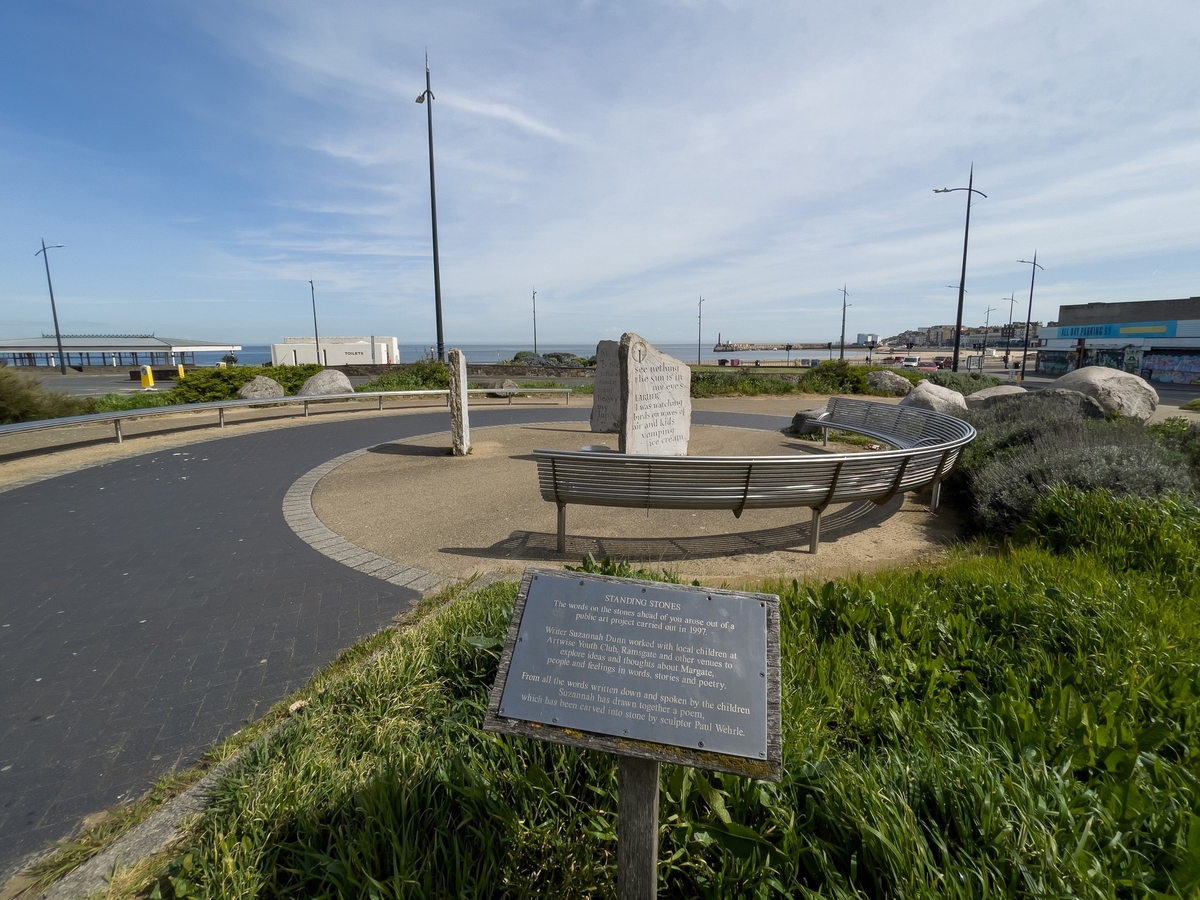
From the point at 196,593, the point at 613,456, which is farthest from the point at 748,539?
the point at 196,593

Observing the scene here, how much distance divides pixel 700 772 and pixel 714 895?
425 millimetres

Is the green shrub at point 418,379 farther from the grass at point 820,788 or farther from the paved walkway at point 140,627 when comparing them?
the grass at point 820,788

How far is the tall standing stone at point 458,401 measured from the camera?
924 cm

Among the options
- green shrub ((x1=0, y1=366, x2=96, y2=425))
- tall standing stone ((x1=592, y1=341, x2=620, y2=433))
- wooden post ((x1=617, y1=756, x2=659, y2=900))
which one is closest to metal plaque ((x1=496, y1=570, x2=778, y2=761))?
wooden post ((x1=617, y1=756, x2=659, y2=900))

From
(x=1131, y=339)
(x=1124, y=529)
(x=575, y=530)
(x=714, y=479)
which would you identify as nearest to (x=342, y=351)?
(x=575, y=530)

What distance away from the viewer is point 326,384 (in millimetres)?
16953

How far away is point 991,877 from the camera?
5.73ft

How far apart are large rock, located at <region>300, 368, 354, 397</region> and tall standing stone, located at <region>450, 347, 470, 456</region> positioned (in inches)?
333

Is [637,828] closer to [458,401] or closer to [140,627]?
[140,627]

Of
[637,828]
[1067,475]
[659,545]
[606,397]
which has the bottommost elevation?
[659,545]

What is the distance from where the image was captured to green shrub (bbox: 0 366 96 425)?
38.0 ft

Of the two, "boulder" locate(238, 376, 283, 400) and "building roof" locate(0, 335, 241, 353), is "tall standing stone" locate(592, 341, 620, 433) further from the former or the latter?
"building roof" locate(0, 335, 241, 353)

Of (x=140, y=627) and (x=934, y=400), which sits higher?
(x=934, y=400)

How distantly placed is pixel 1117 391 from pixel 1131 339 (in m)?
33.5
